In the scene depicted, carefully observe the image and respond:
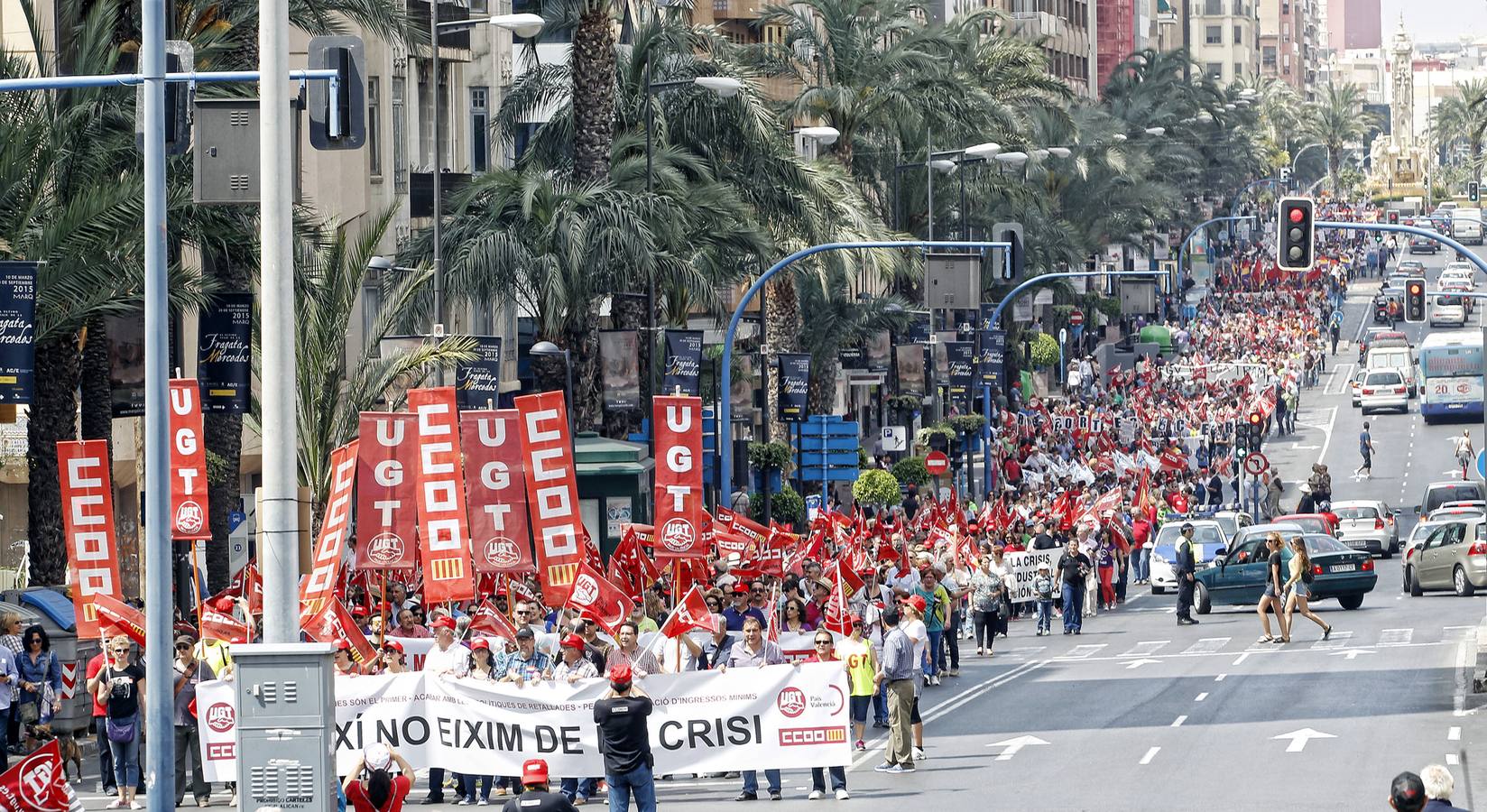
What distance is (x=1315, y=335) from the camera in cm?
10056

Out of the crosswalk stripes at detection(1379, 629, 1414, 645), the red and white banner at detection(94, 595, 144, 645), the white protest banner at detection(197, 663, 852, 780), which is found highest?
the red and white banner at detection(94, 595, 144, 645)

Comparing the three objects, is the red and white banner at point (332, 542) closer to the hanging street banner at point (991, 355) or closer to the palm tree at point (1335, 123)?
the hanging street banner at point (991, 355)

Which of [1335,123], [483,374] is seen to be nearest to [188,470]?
[483,374]

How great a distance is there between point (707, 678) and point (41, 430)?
10804 millimetres

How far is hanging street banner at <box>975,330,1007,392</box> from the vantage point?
62219mm

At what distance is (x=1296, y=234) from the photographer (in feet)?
114

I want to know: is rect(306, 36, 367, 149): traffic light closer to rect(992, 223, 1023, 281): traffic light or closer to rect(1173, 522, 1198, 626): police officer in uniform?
rect(1173, 522, 1198, 626): police officer in uniform

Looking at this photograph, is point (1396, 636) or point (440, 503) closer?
point (440, 503)

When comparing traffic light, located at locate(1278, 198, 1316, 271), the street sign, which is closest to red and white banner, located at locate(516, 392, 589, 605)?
traffic light, located at locate(1278, 198, 1316, 271)

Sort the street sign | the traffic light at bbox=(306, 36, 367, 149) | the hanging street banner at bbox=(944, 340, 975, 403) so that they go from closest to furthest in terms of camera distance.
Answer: the traffic light at bbox=(306, 36, 367, 149) → the street sign → the hanging street banner at bbox=(944, 340, 975, 403)

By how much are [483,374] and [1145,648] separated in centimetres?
966

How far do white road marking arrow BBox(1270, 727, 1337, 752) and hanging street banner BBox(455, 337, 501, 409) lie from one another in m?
14.0

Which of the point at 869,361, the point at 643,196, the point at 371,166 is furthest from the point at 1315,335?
the point at 643,196

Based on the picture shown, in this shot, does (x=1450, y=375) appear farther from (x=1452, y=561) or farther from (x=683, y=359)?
(x=683, y=359)
